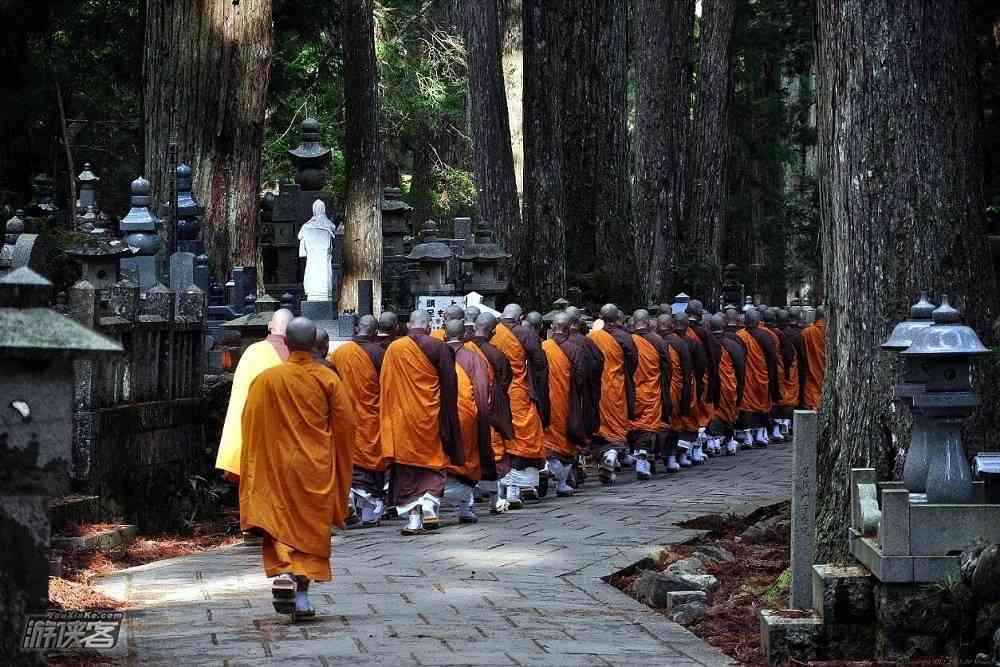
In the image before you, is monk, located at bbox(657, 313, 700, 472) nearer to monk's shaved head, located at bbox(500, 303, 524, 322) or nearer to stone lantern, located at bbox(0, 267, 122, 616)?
monk's shaved head, located at bbox(500, 303, 524, 322)

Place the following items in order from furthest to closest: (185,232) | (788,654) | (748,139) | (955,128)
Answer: (748,139) → (185,232) → (955,128) → (788,654)

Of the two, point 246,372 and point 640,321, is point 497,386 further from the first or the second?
point 640,321

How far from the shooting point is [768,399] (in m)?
23.0

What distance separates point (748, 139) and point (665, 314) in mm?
19625

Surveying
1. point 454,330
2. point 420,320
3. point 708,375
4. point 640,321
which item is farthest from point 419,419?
point 708,375

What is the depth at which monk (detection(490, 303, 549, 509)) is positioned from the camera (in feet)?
51.0

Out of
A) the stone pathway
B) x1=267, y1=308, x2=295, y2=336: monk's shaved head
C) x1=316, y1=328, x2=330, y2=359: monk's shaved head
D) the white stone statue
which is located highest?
the white stone statue

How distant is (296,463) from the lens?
9.50m

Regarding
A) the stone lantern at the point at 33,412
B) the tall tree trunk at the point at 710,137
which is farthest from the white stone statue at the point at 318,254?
the stone lantern at the point at 33,412

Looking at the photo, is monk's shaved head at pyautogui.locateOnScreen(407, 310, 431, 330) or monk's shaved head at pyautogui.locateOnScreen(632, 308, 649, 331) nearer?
monk's shaved head at pyautogui.locateOnScreen(407, 310, 431, 330)

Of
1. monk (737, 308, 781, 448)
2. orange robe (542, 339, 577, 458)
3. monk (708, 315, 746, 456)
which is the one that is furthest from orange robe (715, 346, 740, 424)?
orange robe (542, 339, 577, 458)

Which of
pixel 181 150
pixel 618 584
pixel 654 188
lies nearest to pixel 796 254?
pixel 654 188

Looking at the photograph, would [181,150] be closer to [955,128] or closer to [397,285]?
[397,285]

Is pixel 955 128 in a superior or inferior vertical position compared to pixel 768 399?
superior
